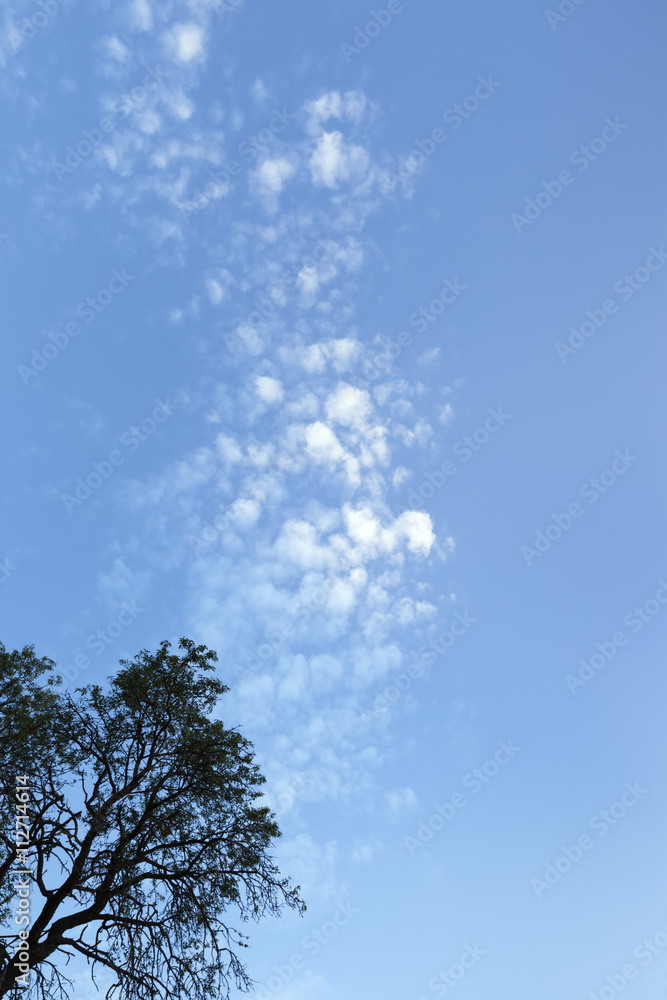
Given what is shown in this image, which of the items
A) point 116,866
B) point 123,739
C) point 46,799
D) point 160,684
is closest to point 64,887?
point 116,866

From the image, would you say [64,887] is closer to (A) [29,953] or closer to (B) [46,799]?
(A) [29,953]

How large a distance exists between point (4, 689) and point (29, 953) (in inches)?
250

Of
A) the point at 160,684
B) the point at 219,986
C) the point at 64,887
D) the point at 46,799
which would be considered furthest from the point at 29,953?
the point at 160,684

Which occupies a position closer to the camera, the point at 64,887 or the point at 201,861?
the point at 64,887

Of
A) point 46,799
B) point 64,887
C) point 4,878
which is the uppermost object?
point 46,799

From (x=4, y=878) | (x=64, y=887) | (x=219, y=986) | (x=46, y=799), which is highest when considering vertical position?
(x=46, y=799)

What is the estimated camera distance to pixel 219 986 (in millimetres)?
13414

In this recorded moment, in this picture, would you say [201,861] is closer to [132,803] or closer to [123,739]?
[132,803]

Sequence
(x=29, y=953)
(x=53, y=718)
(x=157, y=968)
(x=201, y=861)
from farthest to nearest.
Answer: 1. (x=53, y=718)
2. (x=201, y=861)
3. (x=157, y=968)
4. (x=29, y=953)

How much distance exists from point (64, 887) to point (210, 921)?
349cm

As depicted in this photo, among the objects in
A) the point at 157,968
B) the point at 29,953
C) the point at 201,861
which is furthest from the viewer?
the point at 201,861

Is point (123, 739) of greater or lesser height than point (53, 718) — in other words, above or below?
below

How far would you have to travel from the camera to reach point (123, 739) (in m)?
16.0

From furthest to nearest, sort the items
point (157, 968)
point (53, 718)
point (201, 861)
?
point (53, 718) < point (201, 861) < point (157, 968)
